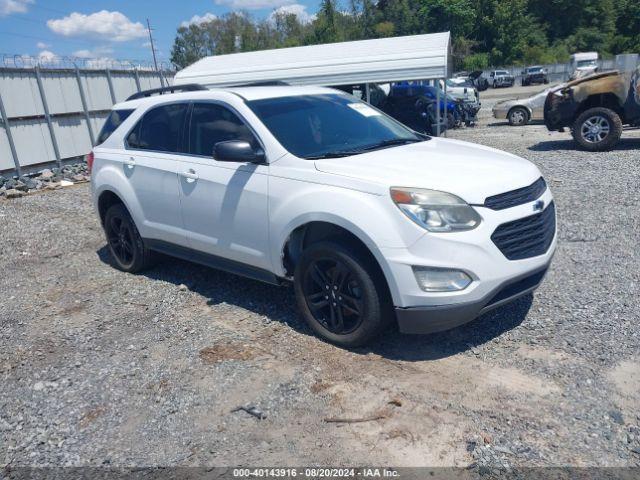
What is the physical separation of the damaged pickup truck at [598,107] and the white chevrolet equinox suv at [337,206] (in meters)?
7.85

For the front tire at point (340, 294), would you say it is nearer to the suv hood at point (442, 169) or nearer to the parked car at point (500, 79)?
the suv hood at point (442, 169)

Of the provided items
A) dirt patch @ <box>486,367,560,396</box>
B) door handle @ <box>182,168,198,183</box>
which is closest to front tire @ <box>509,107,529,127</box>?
door handle @ <box>182,168,198,183</box>

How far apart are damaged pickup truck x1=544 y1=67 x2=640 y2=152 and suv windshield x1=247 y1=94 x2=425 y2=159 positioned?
7.89m

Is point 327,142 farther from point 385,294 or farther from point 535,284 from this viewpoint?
point 535,284

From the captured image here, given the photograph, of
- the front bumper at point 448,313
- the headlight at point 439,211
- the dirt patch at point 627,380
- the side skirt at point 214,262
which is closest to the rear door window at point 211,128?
the side skirt at point 214,262

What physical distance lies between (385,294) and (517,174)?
4.17 feet

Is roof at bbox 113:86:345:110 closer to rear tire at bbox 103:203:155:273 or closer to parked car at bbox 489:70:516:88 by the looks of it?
rear tire at bbox 103:203:155:273

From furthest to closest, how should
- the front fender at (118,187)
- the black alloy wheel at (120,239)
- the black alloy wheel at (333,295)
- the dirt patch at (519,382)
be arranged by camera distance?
the black alloy wheel at (120,239) < the front fender at (118,187) < the black alloy wheel at (333,295) < the dirt patch at (519,382)

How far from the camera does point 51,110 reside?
13.3 metres

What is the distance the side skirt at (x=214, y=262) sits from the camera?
14.5 feet

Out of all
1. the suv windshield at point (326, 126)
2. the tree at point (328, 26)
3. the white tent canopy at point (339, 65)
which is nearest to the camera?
the suv windshield at point (326, 126)

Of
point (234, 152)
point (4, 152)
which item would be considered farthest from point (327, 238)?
point (4, 152)

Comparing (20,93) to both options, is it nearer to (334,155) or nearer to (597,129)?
(334,155)

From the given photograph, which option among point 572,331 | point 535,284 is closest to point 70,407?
point 535,284
